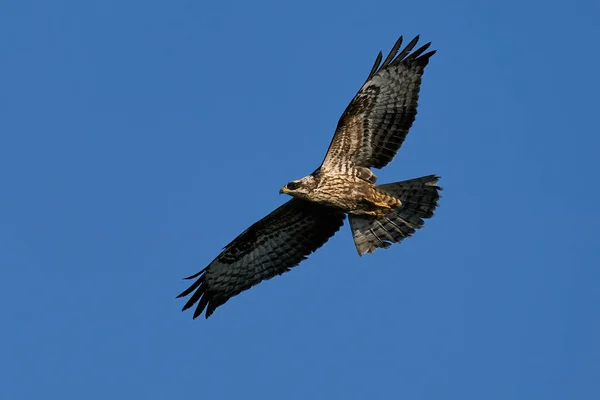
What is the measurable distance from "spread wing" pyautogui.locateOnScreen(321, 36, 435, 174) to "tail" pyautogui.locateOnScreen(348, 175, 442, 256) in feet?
1.55

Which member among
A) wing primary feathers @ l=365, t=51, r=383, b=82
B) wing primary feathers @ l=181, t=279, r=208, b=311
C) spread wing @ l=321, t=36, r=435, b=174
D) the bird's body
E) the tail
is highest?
wing primary feathers @ l=365, t=51, r=383, b=82

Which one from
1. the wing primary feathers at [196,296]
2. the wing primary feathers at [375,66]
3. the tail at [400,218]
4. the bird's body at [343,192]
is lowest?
the tail at [400,218]

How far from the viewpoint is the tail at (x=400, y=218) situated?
15.6m

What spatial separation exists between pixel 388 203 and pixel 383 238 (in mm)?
496

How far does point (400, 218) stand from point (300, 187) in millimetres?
1459

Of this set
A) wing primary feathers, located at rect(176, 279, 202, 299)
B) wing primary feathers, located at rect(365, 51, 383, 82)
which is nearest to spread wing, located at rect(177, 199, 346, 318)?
wing primary feathers, located at rect(176, 279, 202, 299)

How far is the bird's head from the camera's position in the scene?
15492 mm

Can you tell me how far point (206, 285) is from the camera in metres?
16.8

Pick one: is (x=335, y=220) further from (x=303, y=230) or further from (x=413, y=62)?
(x=413, y=62)

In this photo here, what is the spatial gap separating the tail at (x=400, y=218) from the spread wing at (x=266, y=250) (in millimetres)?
465

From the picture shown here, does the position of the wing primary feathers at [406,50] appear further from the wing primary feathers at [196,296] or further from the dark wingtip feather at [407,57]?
the wing primary feathers at [196,296]

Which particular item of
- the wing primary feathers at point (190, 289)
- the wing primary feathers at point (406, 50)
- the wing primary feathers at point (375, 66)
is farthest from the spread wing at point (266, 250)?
the wing primary feathers at point (406, 50)

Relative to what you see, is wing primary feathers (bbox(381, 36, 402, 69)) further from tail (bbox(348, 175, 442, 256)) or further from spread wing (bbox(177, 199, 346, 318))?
spread wing (bbox(177, 199, 346, 318))

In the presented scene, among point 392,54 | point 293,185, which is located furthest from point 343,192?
Result: point 392,54
